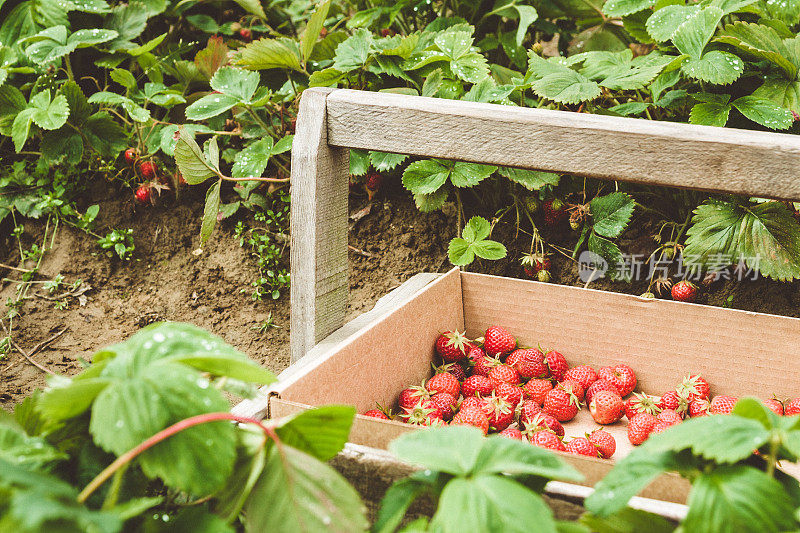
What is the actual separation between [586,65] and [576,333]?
778 millimetres

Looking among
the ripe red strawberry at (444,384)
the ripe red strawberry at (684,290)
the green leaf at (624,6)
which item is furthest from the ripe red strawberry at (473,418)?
the green leaf at (624,6)

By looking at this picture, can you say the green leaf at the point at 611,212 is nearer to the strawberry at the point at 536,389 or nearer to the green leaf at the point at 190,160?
the strawberry at the point at 536,389

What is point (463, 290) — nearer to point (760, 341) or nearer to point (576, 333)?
point (576, 333)

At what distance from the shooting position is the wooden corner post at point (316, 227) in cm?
110

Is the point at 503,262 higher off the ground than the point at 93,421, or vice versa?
the point at 93,421

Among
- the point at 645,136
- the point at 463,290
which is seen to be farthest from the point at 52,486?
the point at 463,290

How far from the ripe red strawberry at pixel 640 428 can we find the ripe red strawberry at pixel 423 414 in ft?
1.14

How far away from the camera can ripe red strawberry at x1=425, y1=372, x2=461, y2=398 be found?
4.26ft

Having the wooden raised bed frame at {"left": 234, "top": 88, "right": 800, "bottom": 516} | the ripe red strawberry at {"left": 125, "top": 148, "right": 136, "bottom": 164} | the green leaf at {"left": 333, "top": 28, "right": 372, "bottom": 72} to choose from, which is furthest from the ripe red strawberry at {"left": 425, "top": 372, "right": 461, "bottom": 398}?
the ripe red strawberry at {"left": 125, "top": 148, "right": 136, "bottom": 164}

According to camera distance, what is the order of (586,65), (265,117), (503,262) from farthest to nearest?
(265,117) → (503,262) → (586,65)

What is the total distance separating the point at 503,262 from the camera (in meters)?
1.98

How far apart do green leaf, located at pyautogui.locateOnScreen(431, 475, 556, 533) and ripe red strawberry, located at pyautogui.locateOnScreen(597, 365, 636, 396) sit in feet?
3.06

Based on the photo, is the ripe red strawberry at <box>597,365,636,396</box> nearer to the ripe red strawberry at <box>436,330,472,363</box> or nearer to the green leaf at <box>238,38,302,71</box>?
the ripe red strawberry at <box>436,330,472,363</box>

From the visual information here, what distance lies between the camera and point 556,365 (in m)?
1.39
